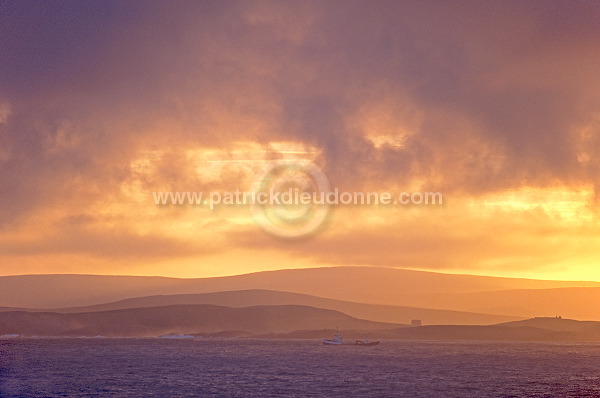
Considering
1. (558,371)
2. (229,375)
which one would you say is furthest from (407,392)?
(558,371)

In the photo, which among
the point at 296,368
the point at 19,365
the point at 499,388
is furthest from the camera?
the point at 19,365

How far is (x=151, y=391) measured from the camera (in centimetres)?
11412

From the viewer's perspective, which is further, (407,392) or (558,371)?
(558,371)

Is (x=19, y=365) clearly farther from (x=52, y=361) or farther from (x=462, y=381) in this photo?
(x=462, y=381)

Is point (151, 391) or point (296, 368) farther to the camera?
point (296, 368)

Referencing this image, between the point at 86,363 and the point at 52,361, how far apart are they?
14.0 m

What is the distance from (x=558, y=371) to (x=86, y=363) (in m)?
105

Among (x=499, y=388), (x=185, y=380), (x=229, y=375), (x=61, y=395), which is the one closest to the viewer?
(x=61, y=395)

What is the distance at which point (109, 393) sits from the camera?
11069 cm

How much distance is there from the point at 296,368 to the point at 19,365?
62.5m

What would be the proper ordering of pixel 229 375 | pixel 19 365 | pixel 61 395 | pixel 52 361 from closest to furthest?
1. pixel 61 395
2. pixel 229 375
3. pixel 19 365
4. pixel 52 361

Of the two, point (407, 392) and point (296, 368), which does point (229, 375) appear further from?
point (407, 392)

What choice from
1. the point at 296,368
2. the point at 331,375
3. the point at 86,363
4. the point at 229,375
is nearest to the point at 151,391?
the point at 229,375

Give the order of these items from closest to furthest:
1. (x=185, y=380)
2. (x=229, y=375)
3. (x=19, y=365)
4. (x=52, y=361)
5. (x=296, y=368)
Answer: (x=185, y=380) < (x=229, y=375) < (x=296, y=368) < (x=19, y=365) < (x=52, y=361)
